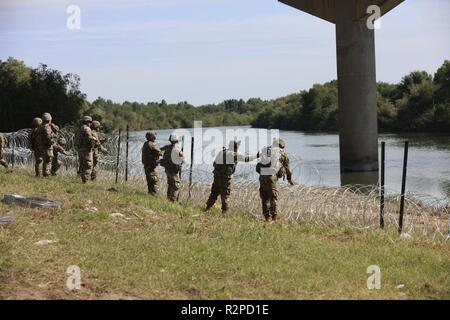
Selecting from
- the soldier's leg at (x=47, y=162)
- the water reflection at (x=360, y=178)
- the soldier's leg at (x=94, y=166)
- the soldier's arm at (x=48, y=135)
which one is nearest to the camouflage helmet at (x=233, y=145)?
the soldier's leg at (x=94, y=166)

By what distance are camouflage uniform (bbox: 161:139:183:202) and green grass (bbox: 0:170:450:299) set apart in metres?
2.54

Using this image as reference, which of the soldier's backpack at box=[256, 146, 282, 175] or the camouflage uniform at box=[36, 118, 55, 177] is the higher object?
the camouflage uniform at box=[36, 118, 55, 177]

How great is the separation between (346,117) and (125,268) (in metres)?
30.4

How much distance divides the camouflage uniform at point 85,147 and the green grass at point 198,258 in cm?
417

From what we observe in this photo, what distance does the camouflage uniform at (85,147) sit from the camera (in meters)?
16.1

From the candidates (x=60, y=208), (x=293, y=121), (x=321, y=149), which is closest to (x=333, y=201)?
(x=60, y=208)

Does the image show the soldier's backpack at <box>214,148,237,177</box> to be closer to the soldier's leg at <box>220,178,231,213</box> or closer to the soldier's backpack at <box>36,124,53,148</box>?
the soldier's leg at <box>220,178,231,213</box>

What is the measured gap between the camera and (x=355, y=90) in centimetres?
3575

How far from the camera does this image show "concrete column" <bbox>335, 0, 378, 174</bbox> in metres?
35.2

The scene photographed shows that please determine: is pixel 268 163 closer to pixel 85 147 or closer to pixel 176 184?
pixel 176 184

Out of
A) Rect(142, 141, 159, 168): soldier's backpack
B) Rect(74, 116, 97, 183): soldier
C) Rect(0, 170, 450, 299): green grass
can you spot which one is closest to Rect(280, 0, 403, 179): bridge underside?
Rect(74, 116, 97, 183): soldier

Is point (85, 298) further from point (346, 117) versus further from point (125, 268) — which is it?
point (346, 117)

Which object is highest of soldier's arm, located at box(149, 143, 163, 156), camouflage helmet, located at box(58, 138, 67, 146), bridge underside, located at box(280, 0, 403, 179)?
bridge underside, located at box(280, 0, 403, 179)

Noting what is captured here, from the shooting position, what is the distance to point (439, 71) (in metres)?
79.0
